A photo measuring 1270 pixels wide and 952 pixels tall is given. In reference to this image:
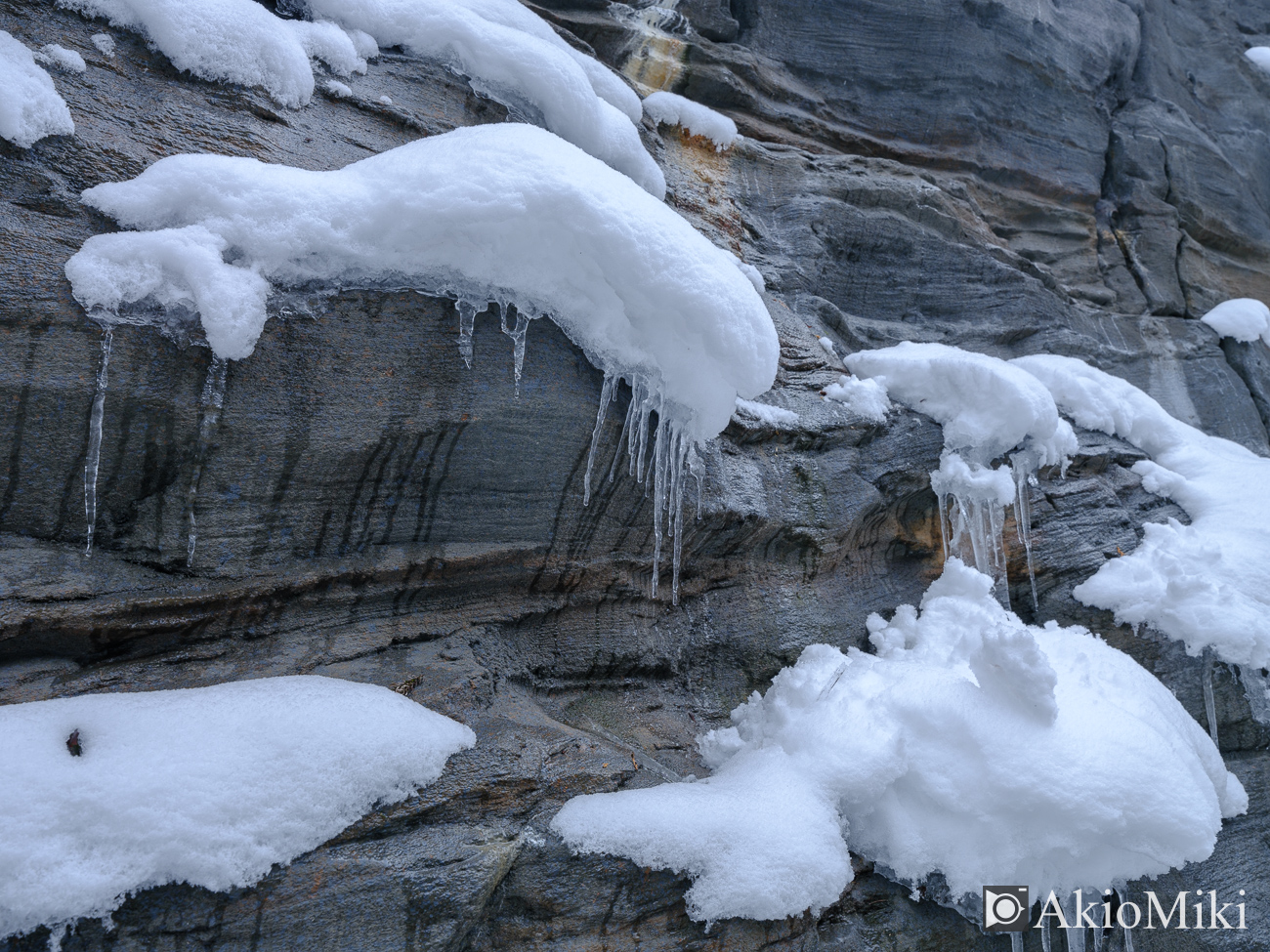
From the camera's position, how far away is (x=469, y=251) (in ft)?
13.0

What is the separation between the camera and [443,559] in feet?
13.8

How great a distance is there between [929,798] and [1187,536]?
3.90m

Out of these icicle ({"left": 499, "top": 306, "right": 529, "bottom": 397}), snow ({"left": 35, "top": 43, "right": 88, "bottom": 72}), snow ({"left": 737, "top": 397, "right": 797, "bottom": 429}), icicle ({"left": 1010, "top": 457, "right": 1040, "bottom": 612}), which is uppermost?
snow ({"left": 35, "top": 43, "right": 88, "bottom": 72})

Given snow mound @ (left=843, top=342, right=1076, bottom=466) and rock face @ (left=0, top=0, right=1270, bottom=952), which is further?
snow mound @ (left=843, top=342, right=1076, bottom=466)

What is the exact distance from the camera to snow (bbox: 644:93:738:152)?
Answer: 703 cm

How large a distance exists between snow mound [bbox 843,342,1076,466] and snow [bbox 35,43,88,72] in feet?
18.1

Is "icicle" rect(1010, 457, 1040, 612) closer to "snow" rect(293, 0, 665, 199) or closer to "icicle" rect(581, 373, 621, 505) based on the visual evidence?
"icicle" rect(581, 373, 621, 505)

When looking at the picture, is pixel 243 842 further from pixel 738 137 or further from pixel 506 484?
pixel 738 137

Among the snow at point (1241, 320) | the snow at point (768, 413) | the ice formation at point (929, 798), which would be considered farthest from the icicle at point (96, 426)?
the snow at point (1241, 320)

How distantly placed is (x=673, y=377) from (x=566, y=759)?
84.8 inches

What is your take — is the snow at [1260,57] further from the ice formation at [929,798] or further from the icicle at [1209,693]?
the ice formation at [929,798]

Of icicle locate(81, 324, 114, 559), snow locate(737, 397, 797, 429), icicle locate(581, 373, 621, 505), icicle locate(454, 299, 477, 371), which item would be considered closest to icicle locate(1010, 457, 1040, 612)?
snow locate(737, 397, 797, 429)

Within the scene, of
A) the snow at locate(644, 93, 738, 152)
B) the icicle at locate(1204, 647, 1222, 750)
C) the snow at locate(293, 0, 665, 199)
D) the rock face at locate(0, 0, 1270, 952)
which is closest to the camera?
the rock face at locate(0, 0, 1270, 952)

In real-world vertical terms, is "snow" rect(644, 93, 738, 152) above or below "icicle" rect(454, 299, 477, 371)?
above
